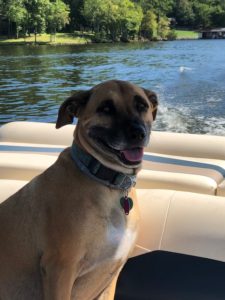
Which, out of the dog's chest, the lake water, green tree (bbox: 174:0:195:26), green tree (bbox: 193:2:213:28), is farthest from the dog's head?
green tree (bbox: 174:0:195:26)

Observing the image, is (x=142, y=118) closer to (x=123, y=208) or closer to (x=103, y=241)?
(x=123, y=208)

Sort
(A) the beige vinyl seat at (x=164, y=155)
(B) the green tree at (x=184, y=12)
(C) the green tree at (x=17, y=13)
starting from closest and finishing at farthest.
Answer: (A) the beige vinyl seat at (x=164, y=155) → (C) the green tree at (x=17, y=13) → (B) the green tree at (x=184, y=12)

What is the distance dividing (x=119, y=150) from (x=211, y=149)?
2.15 meters

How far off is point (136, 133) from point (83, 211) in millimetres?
432

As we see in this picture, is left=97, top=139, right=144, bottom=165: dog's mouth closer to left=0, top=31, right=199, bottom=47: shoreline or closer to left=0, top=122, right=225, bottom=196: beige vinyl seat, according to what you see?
left=0, top=122, right=225, bottom=196: beige vinyl seat

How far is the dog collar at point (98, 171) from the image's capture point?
2.27 m

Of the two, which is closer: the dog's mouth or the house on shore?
the dog's mouth

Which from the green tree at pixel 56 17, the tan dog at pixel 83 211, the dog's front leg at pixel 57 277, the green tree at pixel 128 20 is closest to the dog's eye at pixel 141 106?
the tan dog at pixel 83 211

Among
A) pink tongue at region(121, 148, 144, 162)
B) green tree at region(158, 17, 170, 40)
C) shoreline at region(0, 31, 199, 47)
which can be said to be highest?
pink tongue at region(121, 148, 144, 162)

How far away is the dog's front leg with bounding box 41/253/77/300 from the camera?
2.14 m

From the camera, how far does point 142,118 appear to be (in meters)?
2.33

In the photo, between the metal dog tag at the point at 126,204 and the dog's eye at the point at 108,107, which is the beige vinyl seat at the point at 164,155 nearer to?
the metal dog tag at the point at 126,204

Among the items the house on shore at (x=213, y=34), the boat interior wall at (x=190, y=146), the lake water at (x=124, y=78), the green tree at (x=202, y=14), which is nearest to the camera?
the boat interior wall at (x=190, y=146)

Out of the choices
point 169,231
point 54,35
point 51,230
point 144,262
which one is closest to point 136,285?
point 144,262
